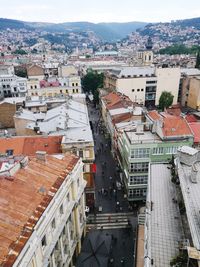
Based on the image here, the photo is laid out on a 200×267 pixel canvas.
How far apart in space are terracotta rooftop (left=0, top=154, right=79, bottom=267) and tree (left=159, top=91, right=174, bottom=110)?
7585 cm

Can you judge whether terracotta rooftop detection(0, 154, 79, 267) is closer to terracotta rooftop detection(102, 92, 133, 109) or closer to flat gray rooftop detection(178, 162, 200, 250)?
flat gray rooftop detection(178, 162, 200, 250)

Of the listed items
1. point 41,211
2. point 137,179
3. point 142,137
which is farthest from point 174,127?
point 41,211

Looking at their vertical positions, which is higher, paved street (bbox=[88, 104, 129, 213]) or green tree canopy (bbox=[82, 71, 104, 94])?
green tree canopy (bbox=[82, 71, 104, 94])

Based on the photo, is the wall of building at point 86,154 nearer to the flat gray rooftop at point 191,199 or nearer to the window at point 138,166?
the window at point 138,166

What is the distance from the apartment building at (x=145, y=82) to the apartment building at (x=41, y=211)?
74473 mm

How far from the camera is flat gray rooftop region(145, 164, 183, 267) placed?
73.4 ft

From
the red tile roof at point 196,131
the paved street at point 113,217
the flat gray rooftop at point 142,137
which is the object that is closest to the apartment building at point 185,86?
the red tile roof at point 196,131

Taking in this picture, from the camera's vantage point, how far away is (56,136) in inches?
1890

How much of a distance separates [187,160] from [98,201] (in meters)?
24.8

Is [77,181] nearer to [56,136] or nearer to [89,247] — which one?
[89,247]

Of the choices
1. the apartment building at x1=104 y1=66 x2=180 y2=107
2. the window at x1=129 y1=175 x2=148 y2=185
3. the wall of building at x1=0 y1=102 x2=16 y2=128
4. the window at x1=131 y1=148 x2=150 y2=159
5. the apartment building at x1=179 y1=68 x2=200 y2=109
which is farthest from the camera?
the apartment building at x1=179 y1=68 x2=200 y2=109

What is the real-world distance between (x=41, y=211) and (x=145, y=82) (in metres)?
90.9

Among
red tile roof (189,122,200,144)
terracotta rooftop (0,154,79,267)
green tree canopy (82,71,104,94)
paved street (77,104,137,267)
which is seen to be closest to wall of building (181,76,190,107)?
green tree canopy (82,71,104,94)

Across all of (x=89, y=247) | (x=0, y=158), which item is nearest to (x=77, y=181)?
(x=89, y=247)
